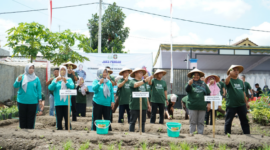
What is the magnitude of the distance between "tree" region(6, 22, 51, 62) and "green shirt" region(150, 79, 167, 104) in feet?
14.0

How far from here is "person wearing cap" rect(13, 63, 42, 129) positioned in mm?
5465

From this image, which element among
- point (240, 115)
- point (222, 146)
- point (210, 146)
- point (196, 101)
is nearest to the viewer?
point (210, 146)

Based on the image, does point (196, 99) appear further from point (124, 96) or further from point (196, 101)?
point (124, 96)

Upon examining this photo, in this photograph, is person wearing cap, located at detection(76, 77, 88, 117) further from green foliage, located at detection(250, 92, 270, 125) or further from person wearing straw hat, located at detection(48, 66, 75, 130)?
green foliage, located at detection(250, 92, 270, 125)

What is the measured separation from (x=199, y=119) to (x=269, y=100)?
4211mm

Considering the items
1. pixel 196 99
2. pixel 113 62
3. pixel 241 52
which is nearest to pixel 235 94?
pixel 196 99

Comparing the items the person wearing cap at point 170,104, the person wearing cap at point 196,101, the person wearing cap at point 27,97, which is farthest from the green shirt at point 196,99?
the person wearing cap at point 27,97

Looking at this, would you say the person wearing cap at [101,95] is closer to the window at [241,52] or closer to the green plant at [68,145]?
the green plant at [68,145]

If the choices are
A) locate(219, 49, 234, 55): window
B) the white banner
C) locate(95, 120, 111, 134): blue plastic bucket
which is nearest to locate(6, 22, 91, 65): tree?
the white banner

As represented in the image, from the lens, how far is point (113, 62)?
40.0ft

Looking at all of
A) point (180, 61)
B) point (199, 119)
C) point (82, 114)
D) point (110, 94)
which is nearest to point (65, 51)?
point (82, 114)

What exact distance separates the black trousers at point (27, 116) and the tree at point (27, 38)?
319 centimetres

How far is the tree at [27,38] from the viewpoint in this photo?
7923mm

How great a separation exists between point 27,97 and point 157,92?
11.6 feet
